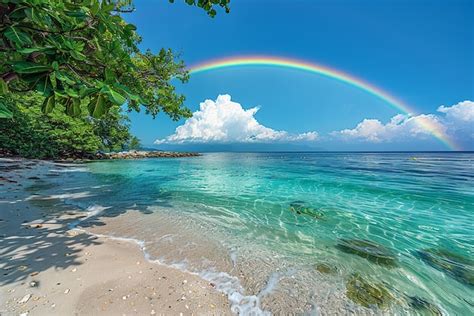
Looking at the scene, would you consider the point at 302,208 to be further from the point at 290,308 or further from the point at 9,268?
the point at 9,268

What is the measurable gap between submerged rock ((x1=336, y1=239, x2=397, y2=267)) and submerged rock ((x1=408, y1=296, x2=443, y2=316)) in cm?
126

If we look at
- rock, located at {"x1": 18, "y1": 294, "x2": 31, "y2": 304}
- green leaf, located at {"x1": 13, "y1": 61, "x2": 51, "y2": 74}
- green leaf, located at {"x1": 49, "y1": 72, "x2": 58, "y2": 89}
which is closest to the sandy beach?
rock, located at {"x1": 18, "y1": 294, "x2": 31, "y2": 304}

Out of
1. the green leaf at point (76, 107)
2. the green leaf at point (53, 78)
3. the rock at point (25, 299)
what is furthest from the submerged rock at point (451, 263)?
the rock at point (25, 299)

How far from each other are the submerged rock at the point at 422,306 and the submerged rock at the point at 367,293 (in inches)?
14.0

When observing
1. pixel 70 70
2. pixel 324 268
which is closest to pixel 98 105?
pixel 70 70

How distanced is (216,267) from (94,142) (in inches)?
1657

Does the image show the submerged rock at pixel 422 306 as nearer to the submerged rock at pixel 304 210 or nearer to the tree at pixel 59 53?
the submerged rock at pixel 304 210

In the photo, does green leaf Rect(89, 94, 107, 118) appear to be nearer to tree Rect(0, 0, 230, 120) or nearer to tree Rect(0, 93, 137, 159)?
tree Rect(0, 0, 230, 120)

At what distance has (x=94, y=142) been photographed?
123ft

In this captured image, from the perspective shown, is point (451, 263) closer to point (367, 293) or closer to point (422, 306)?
point (422, 306)

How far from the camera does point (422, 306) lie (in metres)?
3.87

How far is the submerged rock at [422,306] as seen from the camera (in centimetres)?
373

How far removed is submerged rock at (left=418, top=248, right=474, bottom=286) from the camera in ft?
16.5

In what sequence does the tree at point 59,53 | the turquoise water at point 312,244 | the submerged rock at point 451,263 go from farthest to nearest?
the submerged rock at point 451,263 < the turquoise water at point 312,244 < the tree at point 59,53
